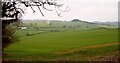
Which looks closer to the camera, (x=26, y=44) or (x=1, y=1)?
(x=1, y=1)

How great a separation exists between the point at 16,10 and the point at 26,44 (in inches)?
1087

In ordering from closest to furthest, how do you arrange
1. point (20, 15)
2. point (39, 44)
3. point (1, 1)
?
point (1, 1), point (20, 15), point (39, 44)

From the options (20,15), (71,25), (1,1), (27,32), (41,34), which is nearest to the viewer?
(1,1)

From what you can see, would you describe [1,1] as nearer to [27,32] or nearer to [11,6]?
[11,6]

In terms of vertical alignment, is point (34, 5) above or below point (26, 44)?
above

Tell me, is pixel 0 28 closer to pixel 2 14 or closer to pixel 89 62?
pixel 2 14

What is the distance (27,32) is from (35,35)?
8.22 feet

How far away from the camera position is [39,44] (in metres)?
53.2

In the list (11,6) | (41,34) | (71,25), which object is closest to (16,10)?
(11,6)

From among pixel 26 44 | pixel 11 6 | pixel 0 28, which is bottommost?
pixel 26 44

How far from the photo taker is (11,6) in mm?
25812

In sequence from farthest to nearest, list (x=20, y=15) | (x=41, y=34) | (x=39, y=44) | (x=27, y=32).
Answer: (x=41, y=34)
(x=27, y=32)
(x=39, y=44)
(x=20, y=15)

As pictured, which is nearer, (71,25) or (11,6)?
(11,6)

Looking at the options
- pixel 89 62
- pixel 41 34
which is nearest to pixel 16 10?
pixel 89 62
